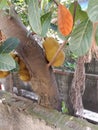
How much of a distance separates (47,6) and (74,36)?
1.14 feet

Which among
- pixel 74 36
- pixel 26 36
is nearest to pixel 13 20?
pixel 26 36

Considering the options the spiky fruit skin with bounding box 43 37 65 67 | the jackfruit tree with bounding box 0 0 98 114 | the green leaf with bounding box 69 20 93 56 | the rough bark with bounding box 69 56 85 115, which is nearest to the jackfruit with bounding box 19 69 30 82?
the jackfruit tree with bounding box 0 0 98 114

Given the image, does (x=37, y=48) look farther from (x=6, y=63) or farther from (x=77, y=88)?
(x=77, y=88)

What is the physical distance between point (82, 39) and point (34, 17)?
12cm

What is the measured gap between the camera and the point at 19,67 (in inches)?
34.0

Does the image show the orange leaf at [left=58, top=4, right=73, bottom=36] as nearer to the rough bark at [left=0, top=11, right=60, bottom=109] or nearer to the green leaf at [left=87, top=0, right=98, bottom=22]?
the green leaf at [left=87, top=0, right=98, bottom=22]

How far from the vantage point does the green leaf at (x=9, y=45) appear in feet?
2.39

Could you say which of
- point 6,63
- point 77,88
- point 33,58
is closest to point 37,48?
point 33,58

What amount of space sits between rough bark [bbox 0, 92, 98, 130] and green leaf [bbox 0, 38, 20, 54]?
32 cm

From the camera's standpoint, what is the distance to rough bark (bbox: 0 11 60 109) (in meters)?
0.76

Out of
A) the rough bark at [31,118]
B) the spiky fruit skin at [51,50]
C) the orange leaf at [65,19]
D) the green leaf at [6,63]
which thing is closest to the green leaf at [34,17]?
the orange leaf at [65,19]

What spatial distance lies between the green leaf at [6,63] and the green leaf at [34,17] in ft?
0.73

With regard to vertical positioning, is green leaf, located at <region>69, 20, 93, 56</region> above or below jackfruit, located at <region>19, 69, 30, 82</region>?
above

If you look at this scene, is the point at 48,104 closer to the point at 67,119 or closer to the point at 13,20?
the point at 67,119
